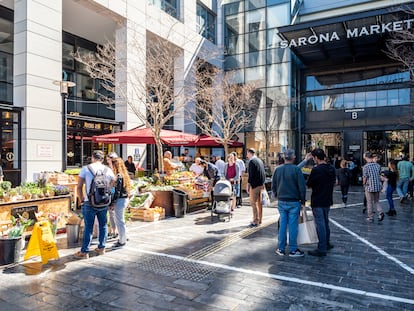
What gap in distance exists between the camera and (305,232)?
5.63m

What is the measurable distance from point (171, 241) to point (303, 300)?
3.33 meters

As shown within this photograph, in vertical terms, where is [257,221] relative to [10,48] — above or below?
below

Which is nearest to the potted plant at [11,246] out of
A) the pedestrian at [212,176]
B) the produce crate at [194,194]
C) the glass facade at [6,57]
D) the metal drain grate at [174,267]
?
the metal drain grate at [174,267]

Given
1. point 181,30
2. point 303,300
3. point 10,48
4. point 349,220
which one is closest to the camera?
point 303,300

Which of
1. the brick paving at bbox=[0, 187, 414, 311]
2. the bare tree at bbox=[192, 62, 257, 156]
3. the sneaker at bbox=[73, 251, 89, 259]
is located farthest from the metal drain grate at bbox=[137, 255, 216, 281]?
the bare tree at bbox=[192, 62, 257, 156]

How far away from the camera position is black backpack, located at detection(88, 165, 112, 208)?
530cm

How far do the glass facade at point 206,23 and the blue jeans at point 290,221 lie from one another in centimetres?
1997

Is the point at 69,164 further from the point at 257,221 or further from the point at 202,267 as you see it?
the point at 202,267

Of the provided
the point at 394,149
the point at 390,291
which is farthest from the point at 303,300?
the point at 394,149

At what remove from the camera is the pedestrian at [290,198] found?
5562 mm

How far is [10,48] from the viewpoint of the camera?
16.2 meters

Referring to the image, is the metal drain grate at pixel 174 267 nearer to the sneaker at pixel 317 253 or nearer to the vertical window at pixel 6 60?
the sneaker at pixel 317 253

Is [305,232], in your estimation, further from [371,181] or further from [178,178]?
[178,178]

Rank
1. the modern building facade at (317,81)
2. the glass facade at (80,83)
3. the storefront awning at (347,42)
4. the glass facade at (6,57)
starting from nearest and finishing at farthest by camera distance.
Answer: the glass facade at (6,57) < the storefront awning at (347,42) < the glass facade at (80,83) < the modern building facade at (317,81)
